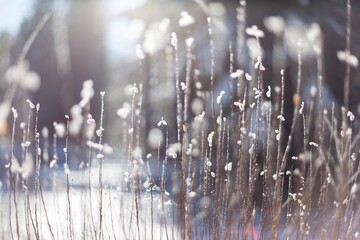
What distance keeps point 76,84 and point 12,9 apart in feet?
28.1

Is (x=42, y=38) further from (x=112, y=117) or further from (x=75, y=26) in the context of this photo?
(x=112, y=117)

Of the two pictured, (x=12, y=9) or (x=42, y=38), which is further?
(x=42, y=38)

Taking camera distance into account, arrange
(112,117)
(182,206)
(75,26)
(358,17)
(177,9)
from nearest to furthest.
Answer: (182,206) < (358,17) < (177,9) < (75,26) < (112,117)

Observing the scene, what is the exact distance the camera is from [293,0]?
525cm

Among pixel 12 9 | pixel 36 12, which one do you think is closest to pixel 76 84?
pixel 36 12

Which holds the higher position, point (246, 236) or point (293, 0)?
point (293, 0)

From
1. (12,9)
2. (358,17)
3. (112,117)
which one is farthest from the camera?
(112,117)

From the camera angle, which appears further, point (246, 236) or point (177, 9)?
point (177, 9)

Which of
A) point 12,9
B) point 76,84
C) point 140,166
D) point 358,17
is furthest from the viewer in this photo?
point 76,84

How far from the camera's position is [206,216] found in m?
1.98

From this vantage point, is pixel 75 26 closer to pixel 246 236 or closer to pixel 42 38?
pixel 42 38

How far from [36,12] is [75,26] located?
1.90 m

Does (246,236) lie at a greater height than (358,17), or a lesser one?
lesser

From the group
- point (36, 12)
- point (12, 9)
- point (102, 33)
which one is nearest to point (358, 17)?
point (12, 9)
